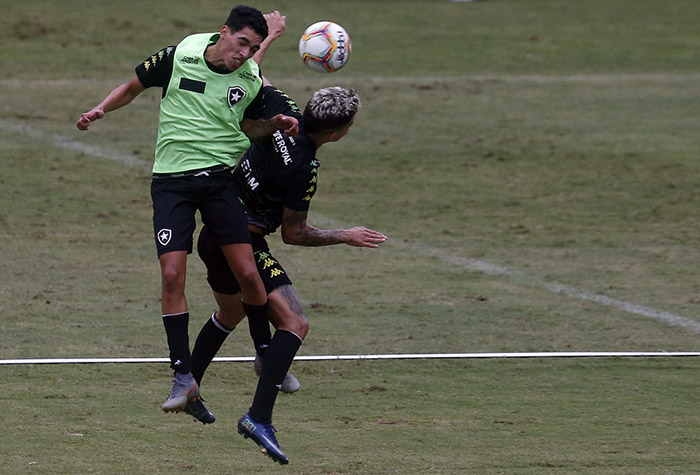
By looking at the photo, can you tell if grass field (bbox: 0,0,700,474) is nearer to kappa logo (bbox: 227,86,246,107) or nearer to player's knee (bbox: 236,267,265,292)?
player's knee (bbox: 236,267,265,292)

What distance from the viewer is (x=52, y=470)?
7121 mm

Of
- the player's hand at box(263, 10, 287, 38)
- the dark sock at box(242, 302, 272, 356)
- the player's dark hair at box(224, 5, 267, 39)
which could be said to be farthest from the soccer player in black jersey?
the player's hand at box(263, 10, 287, 38)

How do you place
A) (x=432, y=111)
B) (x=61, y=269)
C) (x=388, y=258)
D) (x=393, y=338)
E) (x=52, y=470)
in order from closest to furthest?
(x=52, y=470)
(x=393, y=338)
(x=61, y=269)
(x=388, y=258)
(x=432, y=111)

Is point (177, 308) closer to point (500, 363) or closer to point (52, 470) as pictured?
point (52, 470)

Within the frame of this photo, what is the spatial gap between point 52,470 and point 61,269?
5725mm

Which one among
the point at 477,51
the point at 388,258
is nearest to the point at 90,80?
the point at 477,51

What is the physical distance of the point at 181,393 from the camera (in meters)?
7.29

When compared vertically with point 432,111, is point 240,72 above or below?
above

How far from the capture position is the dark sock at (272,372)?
7371mm

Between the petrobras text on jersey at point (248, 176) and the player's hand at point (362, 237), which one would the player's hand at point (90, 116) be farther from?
the player's hand at point (362, 237)

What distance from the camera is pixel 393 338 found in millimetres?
10391

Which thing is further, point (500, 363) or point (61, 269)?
point (61, 269)

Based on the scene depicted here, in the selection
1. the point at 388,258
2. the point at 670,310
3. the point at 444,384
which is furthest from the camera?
the point at 388,258

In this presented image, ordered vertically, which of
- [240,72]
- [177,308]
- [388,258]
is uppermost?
[240,72]
